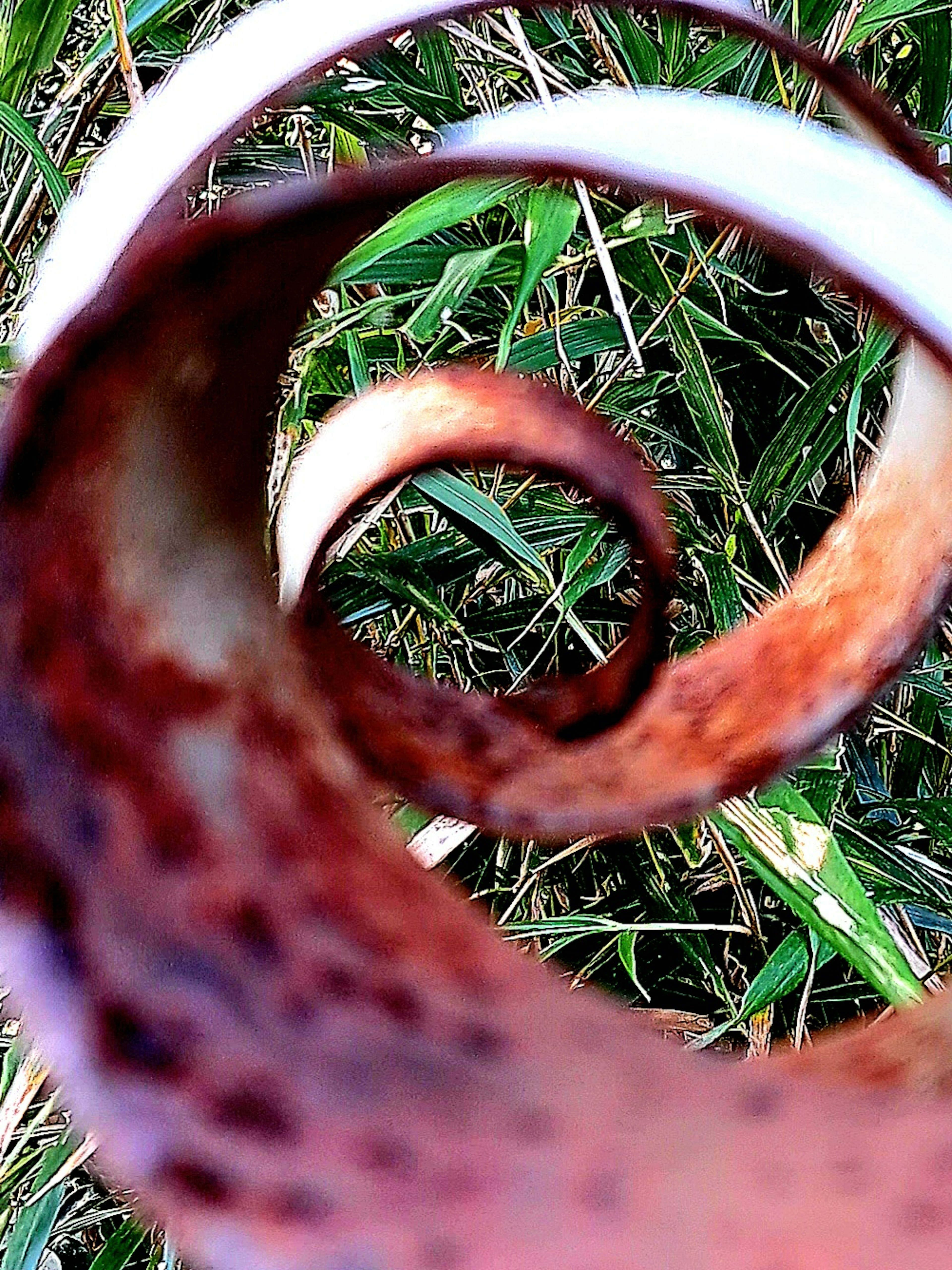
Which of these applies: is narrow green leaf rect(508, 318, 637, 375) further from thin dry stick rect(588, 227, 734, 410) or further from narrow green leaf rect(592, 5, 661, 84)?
narrow green leaf rect(592, 5, 661, 84)

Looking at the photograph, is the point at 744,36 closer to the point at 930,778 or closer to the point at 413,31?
the point at 413,31

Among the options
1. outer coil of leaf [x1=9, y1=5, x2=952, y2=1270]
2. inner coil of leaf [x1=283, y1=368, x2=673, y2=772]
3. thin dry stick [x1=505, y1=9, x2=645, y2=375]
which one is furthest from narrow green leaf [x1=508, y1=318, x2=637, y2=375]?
outer coil of leaf [x1=9, y1=5, x2=952, y2=1270]

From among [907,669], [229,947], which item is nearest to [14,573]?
[229,947]

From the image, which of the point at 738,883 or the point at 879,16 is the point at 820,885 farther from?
the point at 879,16

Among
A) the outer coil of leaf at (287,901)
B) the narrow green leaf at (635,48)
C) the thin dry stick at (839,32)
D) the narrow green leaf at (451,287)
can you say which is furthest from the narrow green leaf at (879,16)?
the outer coil of leaf at (287,901)

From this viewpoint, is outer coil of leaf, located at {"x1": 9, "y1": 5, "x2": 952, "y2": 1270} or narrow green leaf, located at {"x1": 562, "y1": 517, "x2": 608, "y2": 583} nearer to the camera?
outer coil of leaf, located at {"x1": 9, "y1": 5, "x2": 952, "y2": 1270}

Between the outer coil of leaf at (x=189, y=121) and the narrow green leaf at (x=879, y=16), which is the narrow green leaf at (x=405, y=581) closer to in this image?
the narrow green leaf at (x=879, y=16)
